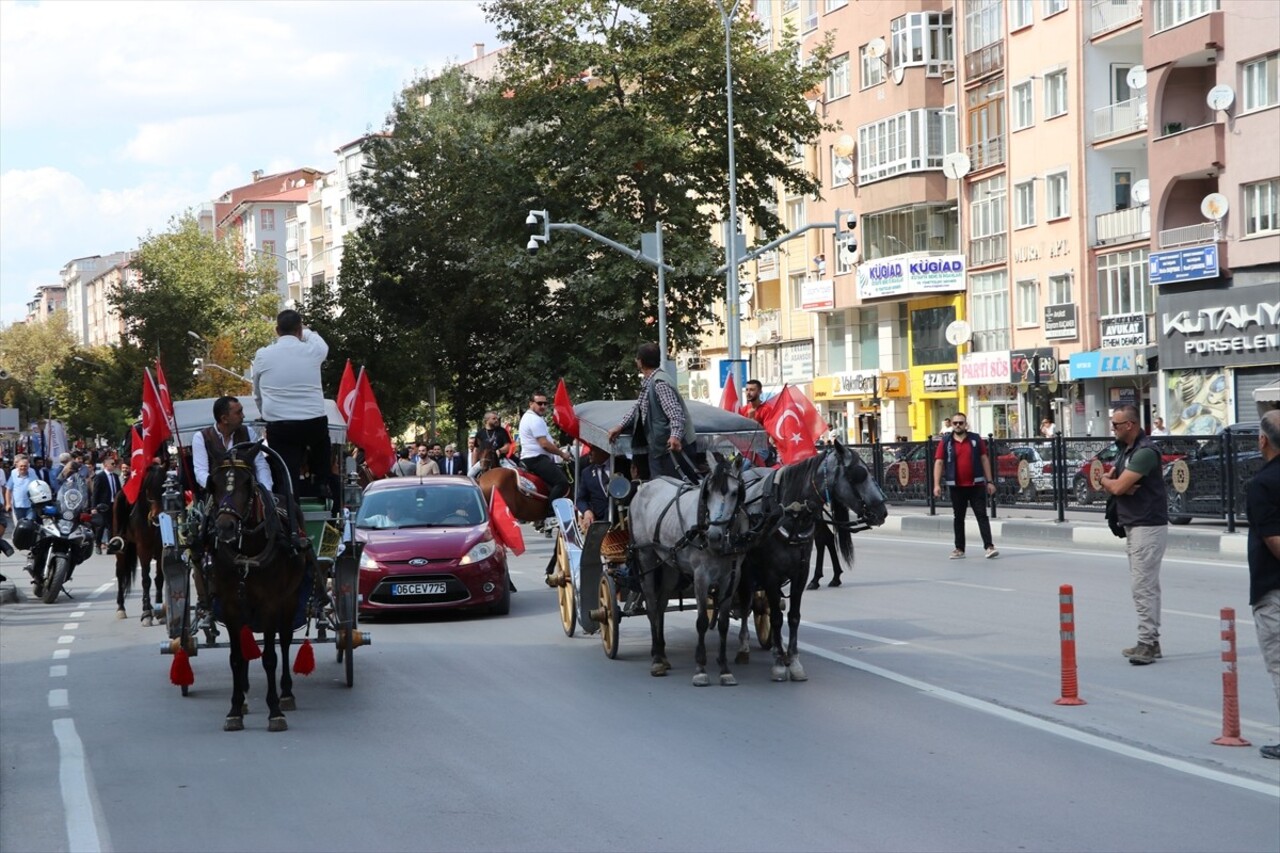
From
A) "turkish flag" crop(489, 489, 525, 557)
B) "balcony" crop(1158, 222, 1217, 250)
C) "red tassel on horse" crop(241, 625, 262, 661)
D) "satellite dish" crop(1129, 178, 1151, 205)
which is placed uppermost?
"satellite dish" crop(1129, 178, 1151, 205)

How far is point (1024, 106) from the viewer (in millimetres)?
56906

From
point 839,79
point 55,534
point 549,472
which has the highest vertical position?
point 839,79

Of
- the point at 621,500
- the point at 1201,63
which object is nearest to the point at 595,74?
the point at 1201,63

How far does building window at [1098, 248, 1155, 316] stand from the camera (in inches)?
1997

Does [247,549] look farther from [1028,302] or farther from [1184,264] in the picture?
[1028,302]

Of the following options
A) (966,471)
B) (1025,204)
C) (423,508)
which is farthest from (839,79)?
(423,508)

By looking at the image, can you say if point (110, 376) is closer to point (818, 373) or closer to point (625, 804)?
point (818, 373)

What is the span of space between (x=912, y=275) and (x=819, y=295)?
288 inches

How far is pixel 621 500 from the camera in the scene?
45.2 feet

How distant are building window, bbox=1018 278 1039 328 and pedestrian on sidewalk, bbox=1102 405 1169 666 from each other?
144ft

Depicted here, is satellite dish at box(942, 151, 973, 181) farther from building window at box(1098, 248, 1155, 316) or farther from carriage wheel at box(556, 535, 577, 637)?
carriage wheel at box(556, 535, 577, 637)

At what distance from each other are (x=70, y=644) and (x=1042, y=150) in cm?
4350

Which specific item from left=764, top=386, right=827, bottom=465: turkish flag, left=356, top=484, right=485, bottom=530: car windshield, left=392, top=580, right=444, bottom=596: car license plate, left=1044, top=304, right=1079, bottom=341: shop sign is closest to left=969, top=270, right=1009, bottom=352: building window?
left=1044, top=304, right=1079, bottom=341: shop sign

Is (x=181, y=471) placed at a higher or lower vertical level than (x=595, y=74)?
lower
